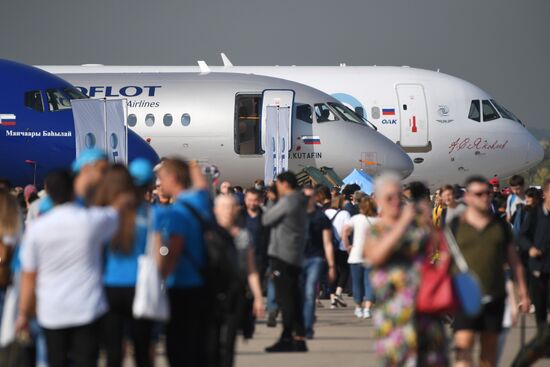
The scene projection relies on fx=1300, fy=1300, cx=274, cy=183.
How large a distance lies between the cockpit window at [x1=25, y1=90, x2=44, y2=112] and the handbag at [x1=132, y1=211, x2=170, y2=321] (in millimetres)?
17487

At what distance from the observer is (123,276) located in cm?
834


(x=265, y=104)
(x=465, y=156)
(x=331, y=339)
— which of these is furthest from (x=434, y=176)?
(x=331, y=339)

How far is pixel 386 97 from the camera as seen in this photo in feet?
115

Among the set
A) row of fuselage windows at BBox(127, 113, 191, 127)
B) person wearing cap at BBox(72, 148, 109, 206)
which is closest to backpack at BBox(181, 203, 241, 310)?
person wearing cap at BBox(72, 148, 109, 206)

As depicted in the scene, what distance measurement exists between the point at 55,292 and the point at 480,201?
345cm

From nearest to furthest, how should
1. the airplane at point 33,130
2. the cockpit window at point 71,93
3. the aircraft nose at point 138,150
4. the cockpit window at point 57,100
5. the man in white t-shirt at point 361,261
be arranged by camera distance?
the man in white t-shirt at point 361,261, the airplane at point 33,130, the aircraft nose at point 138,150, the cockpit window at point 57,100, the cockpit window at point 71,93

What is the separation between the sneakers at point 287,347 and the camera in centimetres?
1335

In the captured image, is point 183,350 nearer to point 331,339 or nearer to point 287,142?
point 331,339

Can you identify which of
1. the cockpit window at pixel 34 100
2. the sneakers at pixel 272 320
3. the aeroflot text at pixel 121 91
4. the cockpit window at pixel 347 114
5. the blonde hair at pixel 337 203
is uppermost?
the aeroflot text at pixel 121 91

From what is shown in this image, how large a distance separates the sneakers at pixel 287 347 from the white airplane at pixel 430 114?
2183 cm

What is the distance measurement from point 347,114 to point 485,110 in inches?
221

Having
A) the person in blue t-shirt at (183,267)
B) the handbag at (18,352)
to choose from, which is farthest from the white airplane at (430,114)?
the person in blue t-shirt at (183,267)

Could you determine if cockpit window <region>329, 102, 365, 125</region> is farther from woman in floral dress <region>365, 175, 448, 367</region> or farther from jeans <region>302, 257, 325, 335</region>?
woman in floral dress <region>365, 175, 448, 367</region>

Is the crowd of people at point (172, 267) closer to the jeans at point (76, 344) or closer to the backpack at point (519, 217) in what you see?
the jeans at point (76, 344)
